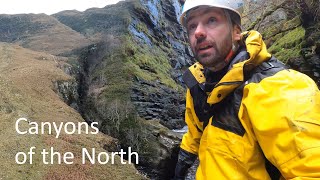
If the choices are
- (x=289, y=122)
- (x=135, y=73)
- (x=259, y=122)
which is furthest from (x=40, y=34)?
(x=289, y=122)

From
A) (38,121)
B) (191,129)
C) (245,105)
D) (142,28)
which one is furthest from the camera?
(142,28)

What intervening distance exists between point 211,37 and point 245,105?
0.97 meters

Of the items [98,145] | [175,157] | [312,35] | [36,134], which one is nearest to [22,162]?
[36,134]

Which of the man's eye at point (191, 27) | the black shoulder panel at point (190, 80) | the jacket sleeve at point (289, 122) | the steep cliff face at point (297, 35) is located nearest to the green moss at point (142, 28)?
the steep cliff face at point (297, 35)

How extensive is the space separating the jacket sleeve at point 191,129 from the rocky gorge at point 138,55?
42.3ft

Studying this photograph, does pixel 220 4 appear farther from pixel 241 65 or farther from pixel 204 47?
pixel 241 65

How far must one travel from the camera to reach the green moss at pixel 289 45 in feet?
60.3

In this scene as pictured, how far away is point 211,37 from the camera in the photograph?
3.61m

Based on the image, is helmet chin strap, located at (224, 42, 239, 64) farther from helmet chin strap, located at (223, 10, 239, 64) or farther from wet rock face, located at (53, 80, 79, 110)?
wet rock face, located at (53, 80, 79, 110)


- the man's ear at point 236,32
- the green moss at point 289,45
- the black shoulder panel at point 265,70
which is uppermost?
the man's ear at point 236,32

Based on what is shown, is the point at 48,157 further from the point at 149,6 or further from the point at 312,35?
the point at 149,6

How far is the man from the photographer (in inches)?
104

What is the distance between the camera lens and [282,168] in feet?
8.92

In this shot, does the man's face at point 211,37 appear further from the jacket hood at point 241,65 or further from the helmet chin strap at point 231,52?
the jacket hood at point 241,65
